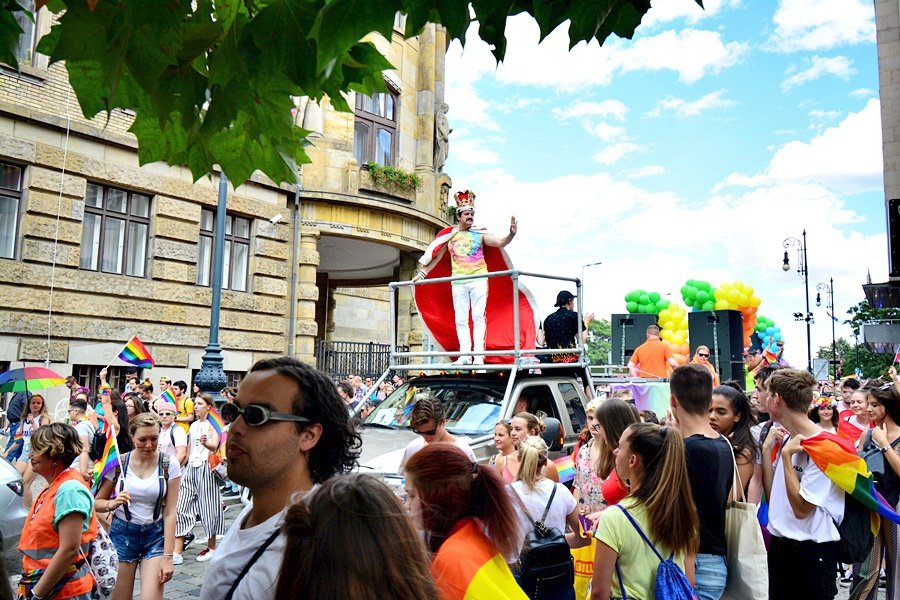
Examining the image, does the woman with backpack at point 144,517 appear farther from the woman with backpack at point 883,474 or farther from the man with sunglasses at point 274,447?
the woman with backpack at point 883,474

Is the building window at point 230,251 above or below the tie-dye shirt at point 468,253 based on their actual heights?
above

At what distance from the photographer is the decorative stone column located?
19125 mm

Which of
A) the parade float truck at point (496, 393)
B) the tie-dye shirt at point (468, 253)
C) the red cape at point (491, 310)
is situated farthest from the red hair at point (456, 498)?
the tie-dye shirt at point (468, 253)

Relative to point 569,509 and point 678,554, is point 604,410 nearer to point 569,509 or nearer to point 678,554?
point 569,509

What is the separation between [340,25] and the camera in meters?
1.93

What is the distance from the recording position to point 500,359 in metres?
8.82

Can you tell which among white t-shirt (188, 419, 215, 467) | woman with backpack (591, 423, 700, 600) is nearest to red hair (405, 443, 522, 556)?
woman with backpack (591, 423, 700, 600)

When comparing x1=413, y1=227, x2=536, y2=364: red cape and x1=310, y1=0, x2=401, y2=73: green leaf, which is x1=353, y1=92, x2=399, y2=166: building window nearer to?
x1=413, y1=227, x2=536, y2=364: red cape

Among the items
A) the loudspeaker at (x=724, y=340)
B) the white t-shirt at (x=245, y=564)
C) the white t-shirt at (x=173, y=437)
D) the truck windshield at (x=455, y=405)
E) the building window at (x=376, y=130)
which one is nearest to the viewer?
the white t-shirt at (x=245, y=564)

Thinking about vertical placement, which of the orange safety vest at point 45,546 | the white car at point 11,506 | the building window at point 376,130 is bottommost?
the white car at point 11,506

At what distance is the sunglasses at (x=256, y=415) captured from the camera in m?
2.46

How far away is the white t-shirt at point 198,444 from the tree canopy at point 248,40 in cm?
625

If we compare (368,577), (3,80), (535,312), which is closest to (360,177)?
(3,80)

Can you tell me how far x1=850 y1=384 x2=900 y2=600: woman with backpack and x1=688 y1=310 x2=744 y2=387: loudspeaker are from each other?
8.66m
